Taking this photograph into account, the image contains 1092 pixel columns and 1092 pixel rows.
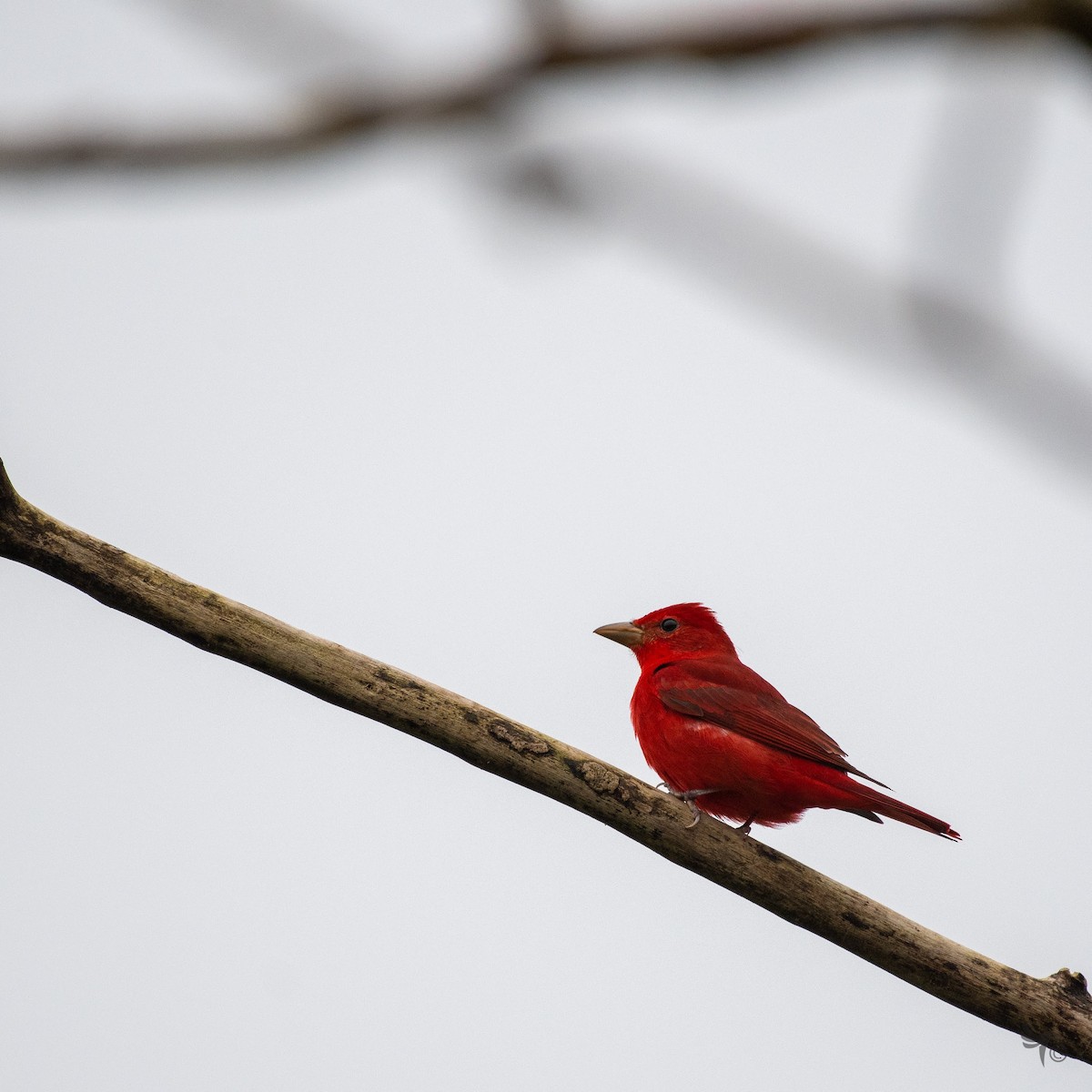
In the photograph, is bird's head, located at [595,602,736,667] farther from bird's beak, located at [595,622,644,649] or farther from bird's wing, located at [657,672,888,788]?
bird's wing, located at [657,672,888,788]

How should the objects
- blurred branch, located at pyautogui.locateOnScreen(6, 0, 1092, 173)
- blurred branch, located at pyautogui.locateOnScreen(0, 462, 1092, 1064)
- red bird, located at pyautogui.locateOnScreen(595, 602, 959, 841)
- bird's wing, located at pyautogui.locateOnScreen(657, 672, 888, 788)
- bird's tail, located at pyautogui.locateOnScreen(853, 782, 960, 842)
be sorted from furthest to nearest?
bird's wing, located at pyautogui.locateOnScreen(657, 672, 888, 788), red bird, located at pyautogui.locateOnScreen(595, 602, 959, 841), bird's tail, located at pyautogui.locateOnScreen(853, 782, 960, 842), blurred branch, located at pyautogui.locateOnScreen(0, 462, 1092, 1064), blurred branch, located at pyautogui.locateOnScreen(6, 0, 1092, 173)

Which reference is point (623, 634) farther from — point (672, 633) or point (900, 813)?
point (900, 813)

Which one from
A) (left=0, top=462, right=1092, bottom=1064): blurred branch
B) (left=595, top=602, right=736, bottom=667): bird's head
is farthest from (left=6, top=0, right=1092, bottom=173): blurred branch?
(left=595, top=602, right=736, bottom=667): bird's head

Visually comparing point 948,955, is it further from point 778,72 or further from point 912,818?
point 778,72

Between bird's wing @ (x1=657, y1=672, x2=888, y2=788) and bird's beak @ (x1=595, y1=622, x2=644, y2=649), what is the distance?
88 cm

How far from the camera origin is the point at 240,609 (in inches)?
156

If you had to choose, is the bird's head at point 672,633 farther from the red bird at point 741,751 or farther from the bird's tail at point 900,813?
the bird's tail at point 900,813

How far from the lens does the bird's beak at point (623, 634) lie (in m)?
7.07

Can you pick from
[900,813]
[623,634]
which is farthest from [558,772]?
[623,634]

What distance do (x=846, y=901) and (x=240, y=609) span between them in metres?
2.13

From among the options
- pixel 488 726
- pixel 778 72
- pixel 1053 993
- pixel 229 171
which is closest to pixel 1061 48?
pixel 778 72

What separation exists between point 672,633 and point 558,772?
A: 9.95 ft

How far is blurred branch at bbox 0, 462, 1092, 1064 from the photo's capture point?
12.7ft

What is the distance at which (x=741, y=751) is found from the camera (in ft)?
18.7
